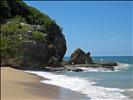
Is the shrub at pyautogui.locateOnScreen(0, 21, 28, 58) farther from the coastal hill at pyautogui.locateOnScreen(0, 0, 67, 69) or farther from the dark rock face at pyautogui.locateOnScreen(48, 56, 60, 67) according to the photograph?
the dark rock face at pyautogui.locateOnScreen(48, 56, 60, 67)

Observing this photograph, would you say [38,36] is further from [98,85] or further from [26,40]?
[98,85]

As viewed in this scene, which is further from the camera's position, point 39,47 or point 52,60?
point 52,60

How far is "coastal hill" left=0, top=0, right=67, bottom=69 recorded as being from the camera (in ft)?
120

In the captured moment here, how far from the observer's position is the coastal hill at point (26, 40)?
36.5m

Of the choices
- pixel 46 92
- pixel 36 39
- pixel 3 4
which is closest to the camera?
pixel 46 92

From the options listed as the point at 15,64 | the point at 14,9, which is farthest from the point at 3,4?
the point at 15,64

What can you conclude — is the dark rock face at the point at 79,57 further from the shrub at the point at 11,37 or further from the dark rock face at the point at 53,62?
the shrub at the point at 11,37

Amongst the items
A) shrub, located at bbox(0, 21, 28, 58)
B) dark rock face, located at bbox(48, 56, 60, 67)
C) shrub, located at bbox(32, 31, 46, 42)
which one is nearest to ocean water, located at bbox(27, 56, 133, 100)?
shrub, located at bbox(0, 21, 28, 58)

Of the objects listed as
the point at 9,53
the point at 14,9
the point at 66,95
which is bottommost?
the point at 66,95

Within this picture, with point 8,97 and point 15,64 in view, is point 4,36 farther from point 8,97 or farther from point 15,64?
point 8,97

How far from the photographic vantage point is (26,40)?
123 feet

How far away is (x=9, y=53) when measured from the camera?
36.3 m

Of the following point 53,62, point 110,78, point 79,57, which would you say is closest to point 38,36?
point 53,62

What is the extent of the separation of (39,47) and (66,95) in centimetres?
2242
